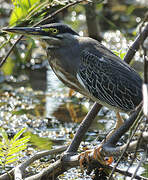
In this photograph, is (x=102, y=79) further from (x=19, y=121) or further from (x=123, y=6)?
(x=123, y=6)

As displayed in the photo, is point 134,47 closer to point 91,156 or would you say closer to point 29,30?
point 29,30

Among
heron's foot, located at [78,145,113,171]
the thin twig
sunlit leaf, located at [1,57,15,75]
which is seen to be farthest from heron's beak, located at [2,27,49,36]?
sunlit leaf, located at [1,57,15,75]

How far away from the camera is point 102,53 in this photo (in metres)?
3.87

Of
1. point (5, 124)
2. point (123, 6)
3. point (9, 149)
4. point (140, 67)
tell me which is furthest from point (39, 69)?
point (9, 149)

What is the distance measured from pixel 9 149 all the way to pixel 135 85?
1.12m

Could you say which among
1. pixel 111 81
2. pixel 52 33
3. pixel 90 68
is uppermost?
pixel 52 33

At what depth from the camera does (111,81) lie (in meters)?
3.74

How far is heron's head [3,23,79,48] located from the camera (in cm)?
366

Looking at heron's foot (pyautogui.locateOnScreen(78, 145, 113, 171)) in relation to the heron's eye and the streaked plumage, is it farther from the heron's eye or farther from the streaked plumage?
the heron's eye

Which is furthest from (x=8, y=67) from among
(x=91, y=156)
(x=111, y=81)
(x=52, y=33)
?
(x=91, y=156)

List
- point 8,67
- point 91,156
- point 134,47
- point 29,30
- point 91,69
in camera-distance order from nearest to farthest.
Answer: point 91,156, point 29,30, point 91,69, point 134,47, point 8,67

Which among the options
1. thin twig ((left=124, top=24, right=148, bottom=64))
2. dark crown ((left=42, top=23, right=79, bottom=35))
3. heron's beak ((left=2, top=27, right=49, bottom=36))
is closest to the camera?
heron's beak ((left=2, top=27, right=49, bottom=36))

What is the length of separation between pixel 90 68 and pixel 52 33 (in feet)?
1.41

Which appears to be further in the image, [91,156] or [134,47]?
[134,47]
